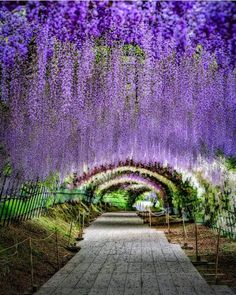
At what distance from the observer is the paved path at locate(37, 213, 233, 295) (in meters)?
5.95

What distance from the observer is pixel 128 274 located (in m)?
7.19

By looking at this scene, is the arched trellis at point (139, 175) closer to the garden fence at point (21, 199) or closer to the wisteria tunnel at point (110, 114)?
the garden fence at point (21, 199)

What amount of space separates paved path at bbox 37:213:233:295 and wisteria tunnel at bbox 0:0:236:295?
0.08 ft

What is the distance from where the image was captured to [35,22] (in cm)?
663

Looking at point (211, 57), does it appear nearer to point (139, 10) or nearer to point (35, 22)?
point (139, 10)

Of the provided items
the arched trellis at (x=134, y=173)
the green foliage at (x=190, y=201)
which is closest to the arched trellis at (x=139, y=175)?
the arched trellis at (x=134, y=173)

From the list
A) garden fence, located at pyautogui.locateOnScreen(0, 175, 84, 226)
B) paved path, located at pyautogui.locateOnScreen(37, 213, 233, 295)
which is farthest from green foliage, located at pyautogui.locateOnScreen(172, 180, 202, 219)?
paved path, located at pyautogui.locateOnScreen(37, 213, 233, 295)

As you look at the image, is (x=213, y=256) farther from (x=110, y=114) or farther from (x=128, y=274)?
(x=110, y=114)

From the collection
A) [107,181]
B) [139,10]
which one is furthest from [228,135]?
[107,181]

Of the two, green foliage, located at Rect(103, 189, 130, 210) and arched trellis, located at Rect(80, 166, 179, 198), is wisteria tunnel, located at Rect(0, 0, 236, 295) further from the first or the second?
green foliage, located at Rect(103, 189, 130, 210)

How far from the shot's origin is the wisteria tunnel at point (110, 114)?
630 centimetres

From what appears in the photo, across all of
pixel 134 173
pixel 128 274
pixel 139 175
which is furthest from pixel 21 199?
pixel 139 175

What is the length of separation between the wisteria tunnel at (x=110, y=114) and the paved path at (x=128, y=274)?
2cm

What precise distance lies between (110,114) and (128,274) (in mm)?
4478
